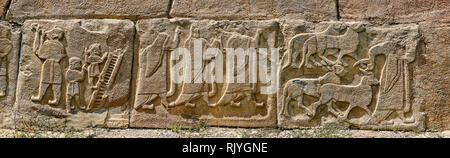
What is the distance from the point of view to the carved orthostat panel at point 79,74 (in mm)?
3779

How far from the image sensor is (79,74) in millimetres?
3779

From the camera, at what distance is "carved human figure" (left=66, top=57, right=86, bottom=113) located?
3.77 meters

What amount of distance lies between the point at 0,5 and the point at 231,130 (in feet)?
9.20

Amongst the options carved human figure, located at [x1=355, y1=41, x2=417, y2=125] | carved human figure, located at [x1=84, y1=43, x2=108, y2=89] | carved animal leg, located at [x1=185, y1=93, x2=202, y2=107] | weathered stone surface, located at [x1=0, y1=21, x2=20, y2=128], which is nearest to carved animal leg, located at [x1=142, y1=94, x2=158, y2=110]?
carved animal leg, located at [x1=185, y1=93, x2=202, y2=107]

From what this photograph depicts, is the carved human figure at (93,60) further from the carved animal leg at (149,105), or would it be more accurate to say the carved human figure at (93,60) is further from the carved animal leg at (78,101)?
the carved animal leg at (149,105)

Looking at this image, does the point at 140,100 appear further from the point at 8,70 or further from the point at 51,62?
the point at 8,70

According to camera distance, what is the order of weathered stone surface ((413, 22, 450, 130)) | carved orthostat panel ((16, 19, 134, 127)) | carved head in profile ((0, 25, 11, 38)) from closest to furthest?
weathered stone surface ((413, 22, 450, 130)) → carved orthostat panel ((16, 19, 134, 127)) → carved head in profile ((0, 25, 11, 38))

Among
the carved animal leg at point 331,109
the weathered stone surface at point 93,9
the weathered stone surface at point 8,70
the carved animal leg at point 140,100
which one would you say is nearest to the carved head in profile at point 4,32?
the weathered stone surface at point 8,70

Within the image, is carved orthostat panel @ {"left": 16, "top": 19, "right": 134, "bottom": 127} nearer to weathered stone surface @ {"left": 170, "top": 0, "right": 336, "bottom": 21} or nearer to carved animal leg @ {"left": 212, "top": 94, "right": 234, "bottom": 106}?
weathered stone surface @ {"left": 170, "top": 0, "right": 336, "bottom": 21}

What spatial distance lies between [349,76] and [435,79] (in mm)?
838

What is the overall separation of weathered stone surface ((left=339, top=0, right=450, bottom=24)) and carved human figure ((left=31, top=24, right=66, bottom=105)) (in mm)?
2939

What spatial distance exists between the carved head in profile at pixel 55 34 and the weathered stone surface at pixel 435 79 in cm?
360

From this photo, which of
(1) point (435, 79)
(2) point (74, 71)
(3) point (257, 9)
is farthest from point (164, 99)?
(1) point (435, 79)

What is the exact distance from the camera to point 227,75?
3.75 m
